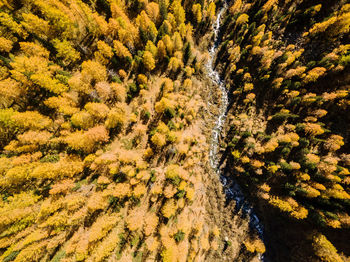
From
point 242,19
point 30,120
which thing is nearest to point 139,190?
point 30,120

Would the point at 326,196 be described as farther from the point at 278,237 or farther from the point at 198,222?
the point at 198,222

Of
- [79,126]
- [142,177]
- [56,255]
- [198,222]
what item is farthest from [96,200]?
[198,222]

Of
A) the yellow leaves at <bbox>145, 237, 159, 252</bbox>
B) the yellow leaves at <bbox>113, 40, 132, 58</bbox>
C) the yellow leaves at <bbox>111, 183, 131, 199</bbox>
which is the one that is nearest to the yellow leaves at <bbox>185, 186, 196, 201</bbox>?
the yellow leaves at <bbox>145, 237, 159, 252</bbox>

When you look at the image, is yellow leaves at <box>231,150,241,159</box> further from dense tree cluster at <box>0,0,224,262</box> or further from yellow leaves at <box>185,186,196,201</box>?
yellow leaves at <box>185,186,196,201</box>

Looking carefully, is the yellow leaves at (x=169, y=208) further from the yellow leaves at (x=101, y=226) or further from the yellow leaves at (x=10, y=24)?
the yellow leaves at (x=10, y=24)

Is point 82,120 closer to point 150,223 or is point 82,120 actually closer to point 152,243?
point 150,223

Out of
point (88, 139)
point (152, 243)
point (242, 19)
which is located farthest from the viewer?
point (242, 19)

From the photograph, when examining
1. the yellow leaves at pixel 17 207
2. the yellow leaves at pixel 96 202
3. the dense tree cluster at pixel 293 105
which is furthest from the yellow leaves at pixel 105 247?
the dense tree cluster at pixel 293 105
